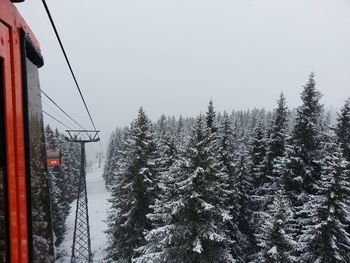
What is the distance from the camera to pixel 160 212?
54.6 feet

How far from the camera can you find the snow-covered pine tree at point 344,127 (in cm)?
2071

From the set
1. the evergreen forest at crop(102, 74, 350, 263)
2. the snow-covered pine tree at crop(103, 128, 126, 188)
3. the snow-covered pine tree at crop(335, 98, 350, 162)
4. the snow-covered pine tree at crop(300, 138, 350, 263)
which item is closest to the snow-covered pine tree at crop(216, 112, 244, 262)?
the evergreen forest at crop(102, 74, 350, 263)

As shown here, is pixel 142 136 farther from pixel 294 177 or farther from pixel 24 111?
pixel 24 111

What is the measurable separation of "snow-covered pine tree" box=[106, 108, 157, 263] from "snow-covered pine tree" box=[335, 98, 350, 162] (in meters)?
13.0

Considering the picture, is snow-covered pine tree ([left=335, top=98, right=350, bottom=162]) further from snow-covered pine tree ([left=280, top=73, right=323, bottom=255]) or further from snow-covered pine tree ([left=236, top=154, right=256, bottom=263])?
snow-covered pine tree ([left=236, top=154, right=256, bottom=263])

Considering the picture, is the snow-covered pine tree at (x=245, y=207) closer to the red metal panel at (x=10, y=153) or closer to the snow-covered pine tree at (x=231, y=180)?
the snow-covered pine tree at (x=231, y=180)

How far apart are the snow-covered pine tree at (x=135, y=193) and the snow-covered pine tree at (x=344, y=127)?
1303 centimetres

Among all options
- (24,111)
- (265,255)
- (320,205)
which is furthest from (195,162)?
(24,111)

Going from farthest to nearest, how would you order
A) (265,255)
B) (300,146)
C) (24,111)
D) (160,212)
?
(300,146) < (160,212) < (265,255) < (24,111)

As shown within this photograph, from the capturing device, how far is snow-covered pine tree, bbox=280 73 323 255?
1880cm

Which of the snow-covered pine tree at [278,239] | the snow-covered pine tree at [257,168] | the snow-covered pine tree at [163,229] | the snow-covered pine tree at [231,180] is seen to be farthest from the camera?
the snow-covered pine tree at [257,168]

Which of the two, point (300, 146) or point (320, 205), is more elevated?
point (300, 146)

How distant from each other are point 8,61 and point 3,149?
20.7 inches

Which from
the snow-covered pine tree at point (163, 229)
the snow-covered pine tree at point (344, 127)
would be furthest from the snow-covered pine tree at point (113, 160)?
the snow-covered pine tree at point (163, 229)
